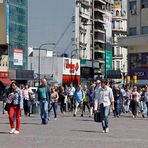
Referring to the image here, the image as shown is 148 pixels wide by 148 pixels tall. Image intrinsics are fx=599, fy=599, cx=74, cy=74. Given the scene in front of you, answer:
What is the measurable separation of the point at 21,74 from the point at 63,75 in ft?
28.0

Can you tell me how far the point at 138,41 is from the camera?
62.4m

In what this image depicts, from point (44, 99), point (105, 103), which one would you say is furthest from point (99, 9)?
point (105, 103)

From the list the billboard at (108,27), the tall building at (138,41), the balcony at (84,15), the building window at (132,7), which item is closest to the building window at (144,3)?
the tall building at (138,41)

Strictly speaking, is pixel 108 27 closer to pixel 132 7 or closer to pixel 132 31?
pixel 132 7

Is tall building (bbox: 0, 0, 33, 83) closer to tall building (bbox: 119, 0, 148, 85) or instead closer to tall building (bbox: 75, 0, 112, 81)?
tall building (bbox: 75, 0, 112, 81)

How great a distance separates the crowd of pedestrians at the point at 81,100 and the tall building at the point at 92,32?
214ft

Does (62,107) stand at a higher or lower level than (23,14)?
lower

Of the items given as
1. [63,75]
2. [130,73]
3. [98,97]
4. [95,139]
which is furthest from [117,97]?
[63,75]

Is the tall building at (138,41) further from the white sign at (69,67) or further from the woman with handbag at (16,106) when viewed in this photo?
the woman with handbag at (16,106)

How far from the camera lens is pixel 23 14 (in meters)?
89.9

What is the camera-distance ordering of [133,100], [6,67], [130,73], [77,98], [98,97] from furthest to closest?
[6,67]
[130,73]
[133,100]
[77,98]
[98,97]

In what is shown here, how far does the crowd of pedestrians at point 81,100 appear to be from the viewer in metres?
18.3

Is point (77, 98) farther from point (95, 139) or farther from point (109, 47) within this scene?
point (109, 47)

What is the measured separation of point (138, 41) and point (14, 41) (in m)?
28.3
